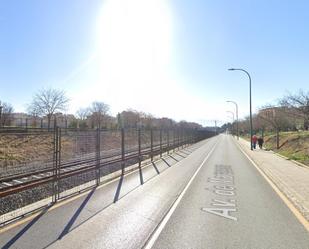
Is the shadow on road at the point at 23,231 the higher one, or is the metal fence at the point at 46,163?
the metal fence at the point at 46,163

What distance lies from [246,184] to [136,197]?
534 centimetres

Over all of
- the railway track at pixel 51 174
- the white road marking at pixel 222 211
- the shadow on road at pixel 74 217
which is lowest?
the white road marking at pixel 222 211

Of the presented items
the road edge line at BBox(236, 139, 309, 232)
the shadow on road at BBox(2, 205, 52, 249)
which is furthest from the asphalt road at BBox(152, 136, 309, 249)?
the shadow on road at BBox(2, 205, 52, 249)

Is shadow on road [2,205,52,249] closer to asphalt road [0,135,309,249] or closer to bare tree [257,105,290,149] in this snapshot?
asphalt road [0,135,309,249]

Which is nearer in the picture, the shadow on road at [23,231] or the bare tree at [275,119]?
the shadow on road at [23,231]

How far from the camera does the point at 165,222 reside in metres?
7.70

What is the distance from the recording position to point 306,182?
1384 centimetres

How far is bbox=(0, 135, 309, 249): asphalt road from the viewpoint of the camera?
247 inches

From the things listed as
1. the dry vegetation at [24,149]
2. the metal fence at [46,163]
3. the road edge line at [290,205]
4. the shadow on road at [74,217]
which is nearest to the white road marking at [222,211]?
the road edge line at [290,205]

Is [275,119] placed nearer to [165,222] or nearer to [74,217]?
[165,222]

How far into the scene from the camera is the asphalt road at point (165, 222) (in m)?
6.27

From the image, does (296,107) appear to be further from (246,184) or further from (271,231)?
(271,231)

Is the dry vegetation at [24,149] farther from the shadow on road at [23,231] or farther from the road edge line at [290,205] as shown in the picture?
the road edge line at [290,205]

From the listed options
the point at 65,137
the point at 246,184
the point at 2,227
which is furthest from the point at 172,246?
the point at 246,184
